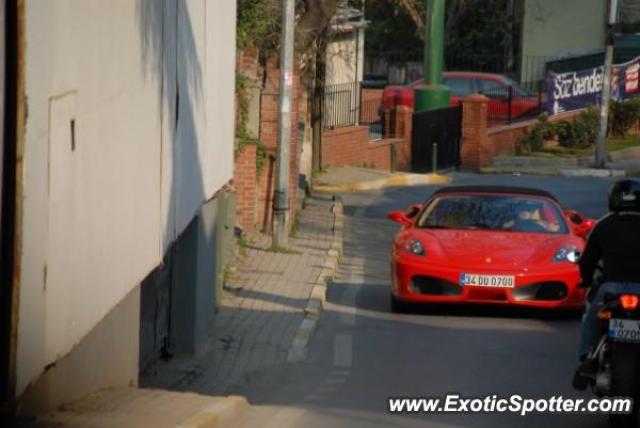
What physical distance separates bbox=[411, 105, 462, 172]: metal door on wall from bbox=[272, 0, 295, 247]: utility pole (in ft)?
47.9

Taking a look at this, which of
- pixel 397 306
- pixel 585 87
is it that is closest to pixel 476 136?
pixel 585 87

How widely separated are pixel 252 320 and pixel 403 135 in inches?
825

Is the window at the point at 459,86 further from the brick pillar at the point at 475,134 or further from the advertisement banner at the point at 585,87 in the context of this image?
the brick pillar at the point at 475,134

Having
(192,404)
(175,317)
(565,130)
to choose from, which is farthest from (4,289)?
(565,130)

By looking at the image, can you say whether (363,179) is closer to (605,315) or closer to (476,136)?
(476,136)

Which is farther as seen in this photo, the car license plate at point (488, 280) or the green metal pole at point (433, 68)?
the green metal pole at point (433, 68)

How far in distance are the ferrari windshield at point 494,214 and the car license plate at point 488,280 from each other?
123 cm

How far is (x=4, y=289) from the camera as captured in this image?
5.29 meters

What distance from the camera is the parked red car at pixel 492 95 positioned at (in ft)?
128

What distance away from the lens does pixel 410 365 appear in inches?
468

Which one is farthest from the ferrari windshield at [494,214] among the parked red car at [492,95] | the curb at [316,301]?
the parked red car at [492,95]

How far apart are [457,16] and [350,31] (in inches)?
501

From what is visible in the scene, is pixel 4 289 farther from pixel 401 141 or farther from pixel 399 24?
pixel 399 24

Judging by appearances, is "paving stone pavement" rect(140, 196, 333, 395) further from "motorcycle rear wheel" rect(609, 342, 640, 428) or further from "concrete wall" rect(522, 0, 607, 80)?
"concrete wall" rect(522, 0, 607, 80)
